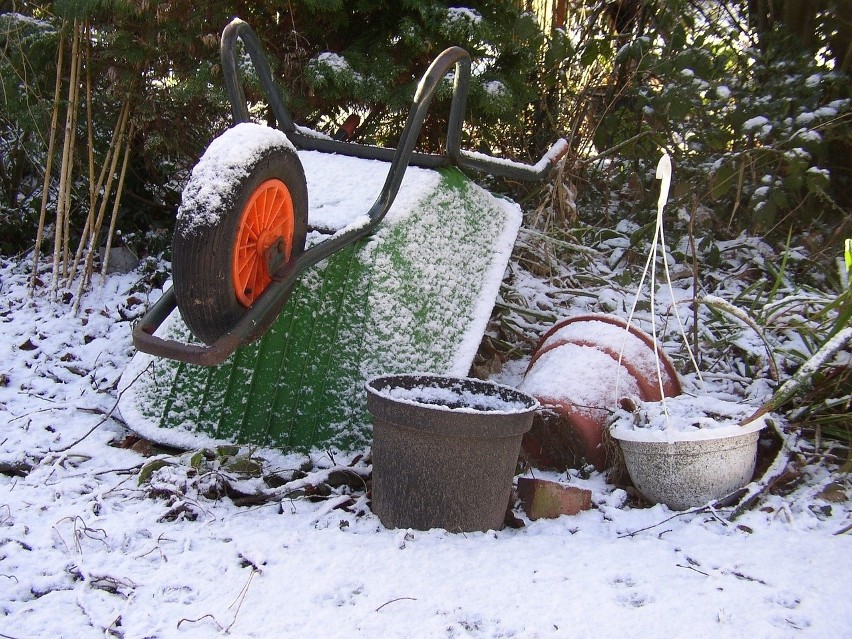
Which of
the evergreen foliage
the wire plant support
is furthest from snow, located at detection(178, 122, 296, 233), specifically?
the evergreen foliage

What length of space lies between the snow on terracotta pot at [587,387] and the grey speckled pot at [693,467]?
0.57 feet

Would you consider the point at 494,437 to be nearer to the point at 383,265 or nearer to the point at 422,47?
the point at 383,265

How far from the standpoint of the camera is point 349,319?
1711 mm

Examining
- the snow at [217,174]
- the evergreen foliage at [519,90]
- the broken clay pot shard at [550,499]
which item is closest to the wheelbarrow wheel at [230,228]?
the snow at [217,174]

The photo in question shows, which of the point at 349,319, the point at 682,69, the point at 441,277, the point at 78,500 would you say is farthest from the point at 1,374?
the point at 682,69

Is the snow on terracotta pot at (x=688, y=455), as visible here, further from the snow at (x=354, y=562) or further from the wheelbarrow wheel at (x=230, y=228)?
the wheelbarrow wheel at (x=230, y=228)

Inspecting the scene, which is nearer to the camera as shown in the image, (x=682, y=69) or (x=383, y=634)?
(x=383, y=634)

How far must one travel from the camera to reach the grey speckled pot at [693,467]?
1.56 m

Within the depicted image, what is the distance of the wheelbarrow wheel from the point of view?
1327 mm

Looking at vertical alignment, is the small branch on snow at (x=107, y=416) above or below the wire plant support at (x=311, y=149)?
below

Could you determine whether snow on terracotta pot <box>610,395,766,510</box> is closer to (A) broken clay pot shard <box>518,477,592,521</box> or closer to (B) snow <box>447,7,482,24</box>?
(A) broken clay pot shard <box>518,477,592,521</box>

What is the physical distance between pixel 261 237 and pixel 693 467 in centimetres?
104

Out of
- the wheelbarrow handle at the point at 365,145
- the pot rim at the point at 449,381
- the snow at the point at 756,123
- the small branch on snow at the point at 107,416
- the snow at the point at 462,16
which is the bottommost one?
the small branch on snow at the point at 107,416

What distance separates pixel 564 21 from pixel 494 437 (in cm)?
270
